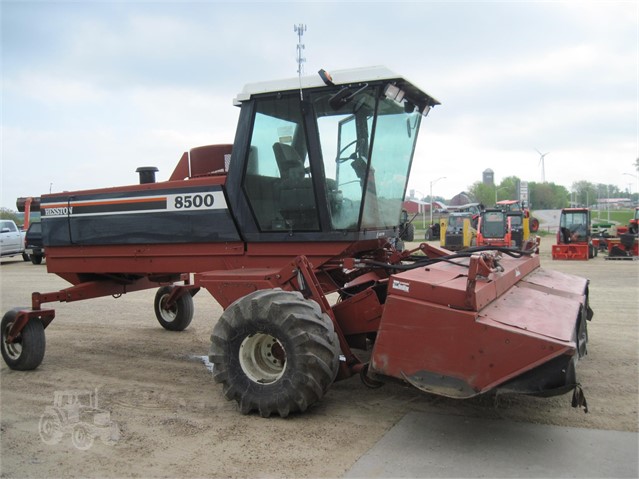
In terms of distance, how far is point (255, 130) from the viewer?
5062mm

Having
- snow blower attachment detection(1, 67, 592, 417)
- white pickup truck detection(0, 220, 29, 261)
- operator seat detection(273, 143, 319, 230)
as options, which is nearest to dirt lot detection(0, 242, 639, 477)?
snow blower attachment detection(1, 67, 592, 417)

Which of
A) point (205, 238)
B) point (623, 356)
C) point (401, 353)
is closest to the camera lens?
point (401, 353)

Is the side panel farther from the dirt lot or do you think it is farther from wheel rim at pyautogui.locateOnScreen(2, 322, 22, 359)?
the dirt lot

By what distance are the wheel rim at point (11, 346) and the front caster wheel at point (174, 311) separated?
2.16m

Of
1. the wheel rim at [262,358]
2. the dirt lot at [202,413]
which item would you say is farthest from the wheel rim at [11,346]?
the wheel rim at [262,358]

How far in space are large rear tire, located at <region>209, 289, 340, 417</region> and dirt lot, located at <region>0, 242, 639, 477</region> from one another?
193mm

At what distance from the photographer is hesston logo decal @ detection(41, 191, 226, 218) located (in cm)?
531

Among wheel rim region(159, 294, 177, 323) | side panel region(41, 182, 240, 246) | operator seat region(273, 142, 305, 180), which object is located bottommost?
wheel rim region(159, 294, 177, 323)

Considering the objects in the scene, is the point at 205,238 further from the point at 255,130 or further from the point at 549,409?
the point at 549,409

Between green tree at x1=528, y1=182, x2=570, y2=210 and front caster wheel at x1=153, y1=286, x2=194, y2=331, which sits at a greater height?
green tree at x1=528, y1=182, x2=570, y2=210

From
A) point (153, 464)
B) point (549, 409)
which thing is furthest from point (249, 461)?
point (549, 409)

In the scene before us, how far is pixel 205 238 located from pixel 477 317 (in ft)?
9.33

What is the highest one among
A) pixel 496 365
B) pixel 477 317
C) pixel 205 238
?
pixel 205 238

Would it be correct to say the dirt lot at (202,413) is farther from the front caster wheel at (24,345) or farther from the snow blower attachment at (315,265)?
the snow blower attachment at (315,265)
